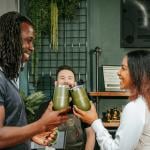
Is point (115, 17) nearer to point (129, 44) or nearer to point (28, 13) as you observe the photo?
point (129, 44)

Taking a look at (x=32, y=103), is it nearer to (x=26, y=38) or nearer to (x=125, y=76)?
(x=125, y=76)

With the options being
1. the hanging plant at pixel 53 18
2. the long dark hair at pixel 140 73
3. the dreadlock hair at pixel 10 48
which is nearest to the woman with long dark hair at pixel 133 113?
the long dark hair at pixel 140 73

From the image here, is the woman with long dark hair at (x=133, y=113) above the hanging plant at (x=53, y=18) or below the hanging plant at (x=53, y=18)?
below

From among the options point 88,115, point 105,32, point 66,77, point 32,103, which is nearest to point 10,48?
point 88,115

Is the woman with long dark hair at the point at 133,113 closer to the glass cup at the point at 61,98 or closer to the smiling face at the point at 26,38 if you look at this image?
the glass cup at the point at 61,98

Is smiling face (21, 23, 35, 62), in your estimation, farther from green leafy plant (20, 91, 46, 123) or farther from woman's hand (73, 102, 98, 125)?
green leafy plant (20, 91, 46, 123)

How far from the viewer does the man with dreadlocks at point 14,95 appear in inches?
58.3

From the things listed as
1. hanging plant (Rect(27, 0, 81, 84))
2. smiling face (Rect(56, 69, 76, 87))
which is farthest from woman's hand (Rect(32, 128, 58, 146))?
hanging plant (Rect(27, 0, 81, 84))

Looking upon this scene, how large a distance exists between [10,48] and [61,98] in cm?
31

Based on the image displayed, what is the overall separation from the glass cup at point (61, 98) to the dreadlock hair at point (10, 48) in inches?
8.3

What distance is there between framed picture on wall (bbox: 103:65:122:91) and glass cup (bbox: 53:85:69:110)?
2.28 m

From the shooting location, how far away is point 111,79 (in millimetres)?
3881

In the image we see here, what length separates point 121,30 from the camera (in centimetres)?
401

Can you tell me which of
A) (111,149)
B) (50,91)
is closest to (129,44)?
(50,91)
